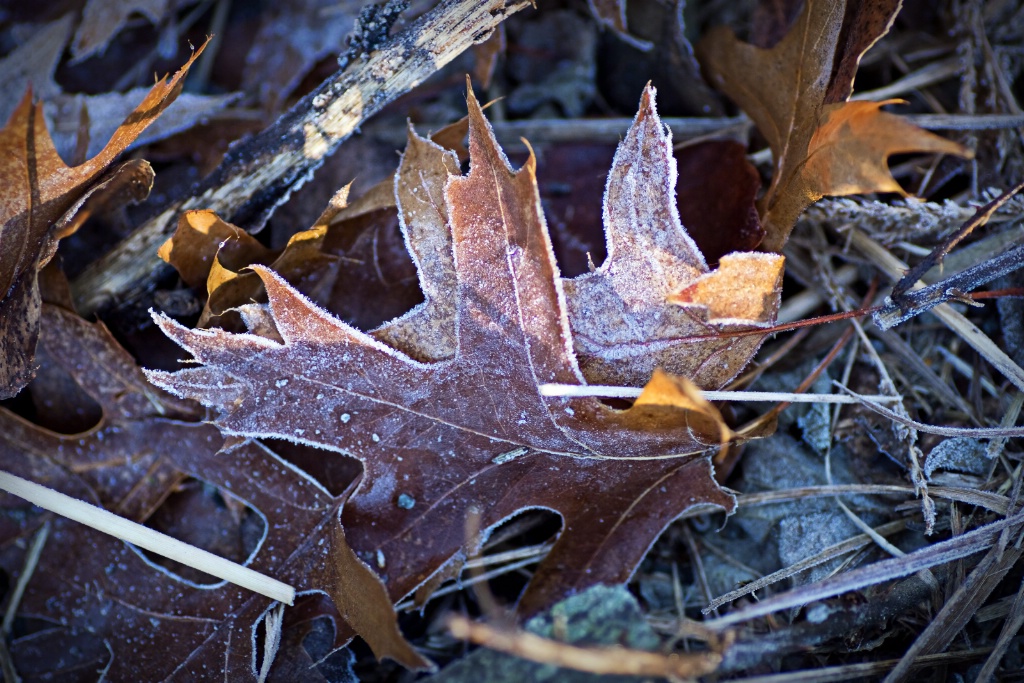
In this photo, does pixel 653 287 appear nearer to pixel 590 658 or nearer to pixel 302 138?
pixel 590 658

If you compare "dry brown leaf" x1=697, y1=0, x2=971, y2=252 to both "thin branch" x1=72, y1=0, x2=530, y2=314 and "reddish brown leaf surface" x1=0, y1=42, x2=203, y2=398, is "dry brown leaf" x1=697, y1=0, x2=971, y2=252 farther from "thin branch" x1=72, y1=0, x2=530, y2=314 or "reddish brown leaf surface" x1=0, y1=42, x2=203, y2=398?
"reddish brown leaf surface" x1=0, y1=42, x2=203, y2=398

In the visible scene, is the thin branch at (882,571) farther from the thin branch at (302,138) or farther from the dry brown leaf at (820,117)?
the thin branch at (302,138)

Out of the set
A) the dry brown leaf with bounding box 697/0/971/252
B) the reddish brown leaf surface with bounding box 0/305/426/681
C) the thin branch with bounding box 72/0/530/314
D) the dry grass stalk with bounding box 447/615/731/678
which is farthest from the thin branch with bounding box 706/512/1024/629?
the thin branch with bounding box 72/0/530/314

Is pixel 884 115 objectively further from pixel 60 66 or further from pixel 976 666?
pixel 60 66

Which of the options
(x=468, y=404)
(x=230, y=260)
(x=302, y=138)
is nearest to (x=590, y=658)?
(x=468, y=404)

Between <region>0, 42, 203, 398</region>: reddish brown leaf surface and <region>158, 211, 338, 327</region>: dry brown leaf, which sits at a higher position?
<region>0, 42, 203, 398</region>: reddish brown leaf surface
